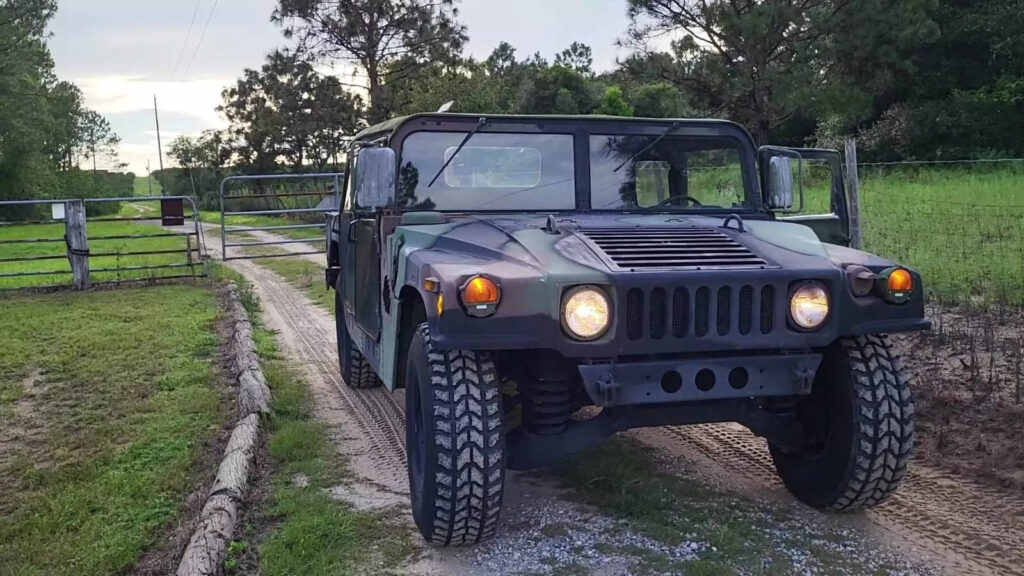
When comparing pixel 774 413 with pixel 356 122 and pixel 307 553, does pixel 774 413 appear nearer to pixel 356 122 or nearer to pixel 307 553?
pixel 307 553

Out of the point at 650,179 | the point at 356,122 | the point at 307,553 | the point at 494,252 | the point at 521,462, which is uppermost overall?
the point at 356,122

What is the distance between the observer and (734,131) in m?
5.10

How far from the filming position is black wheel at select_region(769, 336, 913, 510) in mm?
3740

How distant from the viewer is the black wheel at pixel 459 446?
3.47m

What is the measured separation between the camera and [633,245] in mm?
3795

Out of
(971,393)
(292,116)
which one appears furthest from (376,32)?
(971,393)

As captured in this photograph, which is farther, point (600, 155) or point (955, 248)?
point (955, 248)

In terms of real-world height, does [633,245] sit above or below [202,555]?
above

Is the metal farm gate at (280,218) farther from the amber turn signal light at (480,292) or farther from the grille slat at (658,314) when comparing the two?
the grille slat at (658,314)

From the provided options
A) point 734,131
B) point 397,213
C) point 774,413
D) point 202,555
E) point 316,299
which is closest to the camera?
point 202,555

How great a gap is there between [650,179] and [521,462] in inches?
75.0

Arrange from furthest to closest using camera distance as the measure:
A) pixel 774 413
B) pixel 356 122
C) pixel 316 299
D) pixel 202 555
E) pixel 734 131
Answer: pixel 356 122, pixel 316 299, pixel 734 131, pixel 774 413, pixel 202 555

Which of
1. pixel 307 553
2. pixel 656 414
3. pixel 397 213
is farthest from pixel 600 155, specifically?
pixel 307 553

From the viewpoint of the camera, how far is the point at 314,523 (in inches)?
161
